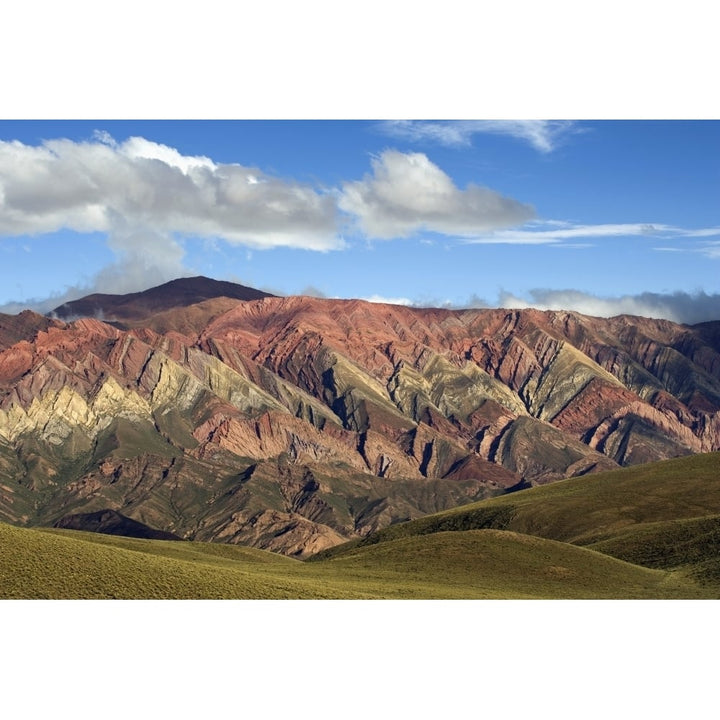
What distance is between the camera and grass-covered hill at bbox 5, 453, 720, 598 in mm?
88500

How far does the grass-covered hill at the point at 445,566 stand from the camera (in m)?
88.5

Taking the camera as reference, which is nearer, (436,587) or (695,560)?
(436,587)

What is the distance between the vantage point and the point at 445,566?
449 feet

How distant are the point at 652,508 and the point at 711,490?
13.3 m

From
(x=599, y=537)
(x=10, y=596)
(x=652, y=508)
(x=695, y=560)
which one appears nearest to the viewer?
(x=10, y=596)

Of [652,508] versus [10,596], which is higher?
[652,508]

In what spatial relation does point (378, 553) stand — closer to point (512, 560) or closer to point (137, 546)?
point (512, 560)

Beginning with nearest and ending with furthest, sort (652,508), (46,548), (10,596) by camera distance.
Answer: (10,596) → (46,548) → (652,508)

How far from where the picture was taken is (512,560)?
137 meters

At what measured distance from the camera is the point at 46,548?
9431 centimetres

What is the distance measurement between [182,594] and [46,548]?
16185 millimetres
